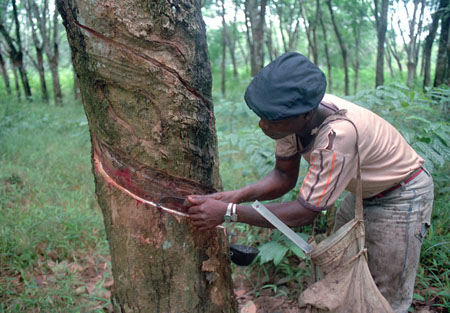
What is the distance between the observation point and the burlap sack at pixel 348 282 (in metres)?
1.64

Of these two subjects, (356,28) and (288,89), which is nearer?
(288,89)

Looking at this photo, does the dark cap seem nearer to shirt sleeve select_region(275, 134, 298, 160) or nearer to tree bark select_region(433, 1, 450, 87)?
shirt sleeve select_region(275, 134, 298, 160)

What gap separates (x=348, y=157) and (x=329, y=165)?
4.1 inches

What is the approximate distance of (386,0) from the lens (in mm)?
5758

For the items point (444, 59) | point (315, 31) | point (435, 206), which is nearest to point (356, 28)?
point (315, 31)

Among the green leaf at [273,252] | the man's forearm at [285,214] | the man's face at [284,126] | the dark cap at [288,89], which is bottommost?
the green leaf at [273,252]

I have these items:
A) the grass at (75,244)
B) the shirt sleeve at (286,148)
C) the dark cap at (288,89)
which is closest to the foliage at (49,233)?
the grass at (75,244)

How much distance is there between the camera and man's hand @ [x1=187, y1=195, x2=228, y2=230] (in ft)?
5.27

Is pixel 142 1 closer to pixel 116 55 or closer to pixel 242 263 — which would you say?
pixel 116 55

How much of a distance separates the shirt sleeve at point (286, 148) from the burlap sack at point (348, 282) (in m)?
0.36

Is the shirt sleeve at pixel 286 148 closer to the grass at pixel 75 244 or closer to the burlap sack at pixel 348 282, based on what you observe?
the burlap sack at pixel 348 282

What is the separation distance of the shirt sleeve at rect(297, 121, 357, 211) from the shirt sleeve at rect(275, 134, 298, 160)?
37 centimetres

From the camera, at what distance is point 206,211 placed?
1.60 m

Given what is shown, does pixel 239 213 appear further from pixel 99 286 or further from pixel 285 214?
pixel 99 286
